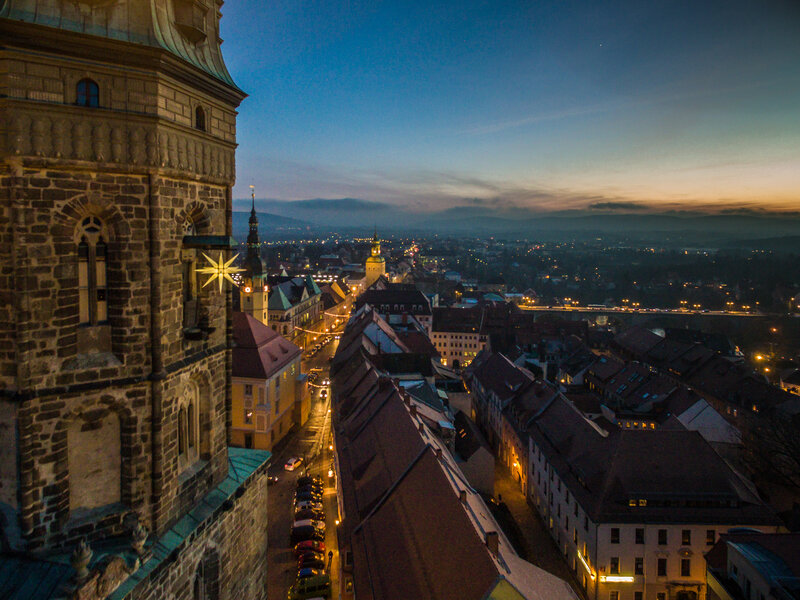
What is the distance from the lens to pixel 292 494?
31.6 m

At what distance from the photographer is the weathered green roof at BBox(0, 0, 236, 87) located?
7406 millimetres

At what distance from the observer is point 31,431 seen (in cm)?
739

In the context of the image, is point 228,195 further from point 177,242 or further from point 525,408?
point 525,408

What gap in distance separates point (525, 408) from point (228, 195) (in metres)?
30.6

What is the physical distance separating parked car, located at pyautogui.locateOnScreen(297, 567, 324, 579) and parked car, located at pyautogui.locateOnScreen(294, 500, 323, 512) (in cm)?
521

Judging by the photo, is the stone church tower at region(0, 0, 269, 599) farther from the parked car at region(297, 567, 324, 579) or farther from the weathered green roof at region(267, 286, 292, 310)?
the weathered green roof at region(267, 286, 292, 310)

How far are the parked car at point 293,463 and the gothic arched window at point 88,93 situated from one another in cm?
3025

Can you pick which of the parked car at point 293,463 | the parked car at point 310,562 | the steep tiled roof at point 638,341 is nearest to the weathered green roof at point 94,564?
the parked car at point 310,562

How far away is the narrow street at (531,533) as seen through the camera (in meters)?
26.2

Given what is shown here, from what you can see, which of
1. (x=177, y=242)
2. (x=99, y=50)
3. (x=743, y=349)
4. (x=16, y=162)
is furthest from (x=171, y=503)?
(x=743, y=349)

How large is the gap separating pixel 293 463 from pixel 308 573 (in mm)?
12213

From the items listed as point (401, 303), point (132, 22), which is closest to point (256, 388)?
point (132, 22)

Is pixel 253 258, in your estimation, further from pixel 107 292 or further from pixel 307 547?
pixel 107 292

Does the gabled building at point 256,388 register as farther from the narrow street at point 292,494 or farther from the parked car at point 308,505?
the parked car at point 308,505
